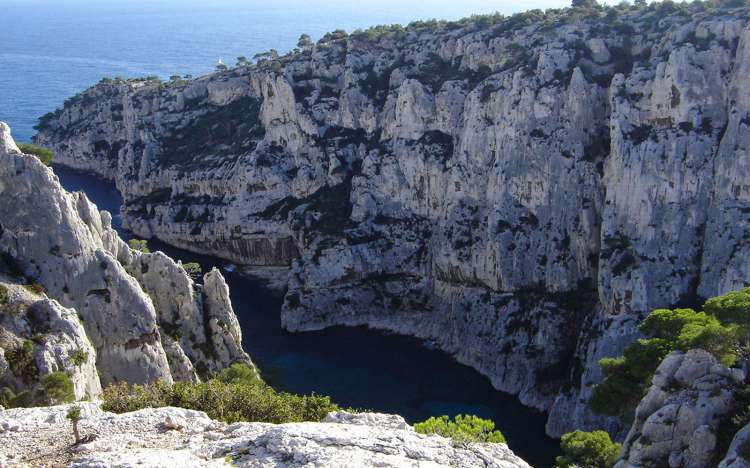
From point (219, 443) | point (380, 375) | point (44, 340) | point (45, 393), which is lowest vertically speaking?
point (380, 375)

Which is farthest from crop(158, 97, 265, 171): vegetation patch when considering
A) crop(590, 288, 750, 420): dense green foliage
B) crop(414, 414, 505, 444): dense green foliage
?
crop(414, 414, 505, 444): dense green foliage

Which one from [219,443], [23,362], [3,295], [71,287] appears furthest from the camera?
[71,287]

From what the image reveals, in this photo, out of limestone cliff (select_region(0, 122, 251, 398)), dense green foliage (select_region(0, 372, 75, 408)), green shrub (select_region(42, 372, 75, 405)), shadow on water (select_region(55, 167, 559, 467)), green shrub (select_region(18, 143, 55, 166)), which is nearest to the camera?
dense green foliage (select_region(0, 372, 75, 408))

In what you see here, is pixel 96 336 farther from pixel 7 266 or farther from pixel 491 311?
pixel 491 311

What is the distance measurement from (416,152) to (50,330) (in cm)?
5448

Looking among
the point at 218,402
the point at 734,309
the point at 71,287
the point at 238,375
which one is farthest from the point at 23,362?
the point at 734,309

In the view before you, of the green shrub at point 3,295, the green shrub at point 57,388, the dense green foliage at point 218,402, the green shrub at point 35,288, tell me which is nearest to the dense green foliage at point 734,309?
the dense green foliage at point 218,402

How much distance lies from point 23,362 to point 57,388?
2.38 m

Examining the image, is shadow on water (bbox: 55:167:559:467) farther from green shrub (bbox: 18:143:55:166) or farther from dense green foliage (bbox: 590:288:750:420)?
green shrub (bbox: 18:143:55:166)

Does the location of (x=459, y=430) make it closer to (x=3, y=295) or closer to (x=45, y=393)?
(x=45, y=393)

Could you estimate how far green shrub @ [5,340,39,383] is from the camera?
34531mm

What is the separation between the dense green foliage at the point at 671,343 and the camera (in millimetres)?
34312

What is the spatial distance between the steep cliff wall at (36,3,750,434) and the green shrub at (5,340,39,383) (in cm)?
4042

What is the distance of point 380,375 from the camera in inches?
→ 2872
